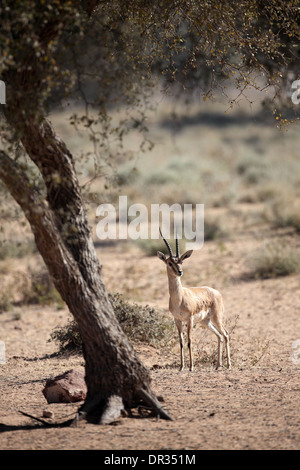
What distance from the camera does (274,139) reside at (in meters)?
55.1

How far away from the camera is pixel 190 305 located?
899 centimetres

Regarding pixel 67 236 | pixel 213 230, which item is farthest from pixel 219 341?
pixel 213 230

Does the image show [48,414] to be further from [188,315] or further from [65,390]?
[188,315]

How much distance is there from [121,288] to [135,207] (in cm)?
947

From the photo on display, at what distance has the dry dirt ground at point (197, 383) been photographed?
617 centimetres

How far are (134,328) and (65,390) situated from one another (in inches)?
110

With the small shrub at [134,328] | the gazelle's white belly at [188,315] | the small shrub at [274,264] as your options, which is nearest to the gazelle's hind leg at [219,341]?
the gazelle's white belly at [188,315]

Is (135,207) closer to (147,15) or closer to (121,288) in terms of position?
(121,288)

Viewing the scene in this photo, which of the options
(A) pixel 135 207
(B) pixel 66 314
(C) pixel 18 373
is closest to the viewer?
(C) pixel 18 373

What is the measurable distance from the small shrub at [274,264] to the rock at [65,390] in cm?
885

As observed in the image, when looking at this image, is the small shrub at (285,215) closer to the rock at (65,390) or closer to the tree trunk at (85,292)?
the rock at (65,390)

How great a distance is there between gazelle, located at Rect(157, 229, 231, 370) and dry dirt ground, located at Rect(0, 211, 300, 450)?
0.52 meters

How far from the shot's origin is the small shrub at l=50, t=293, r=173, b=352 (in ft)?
33.2
